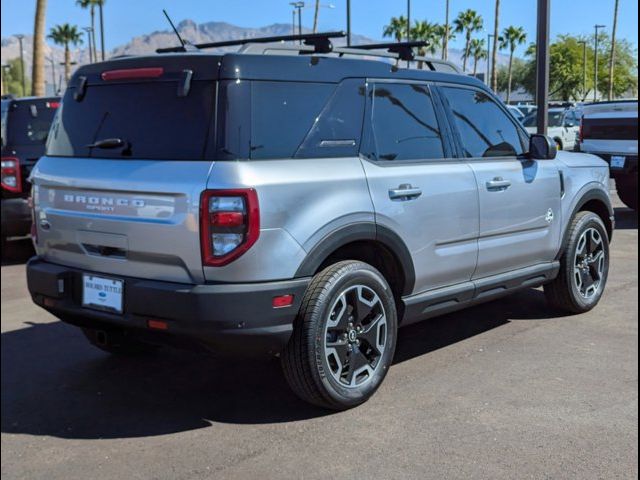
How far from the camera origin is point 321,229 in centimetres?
372

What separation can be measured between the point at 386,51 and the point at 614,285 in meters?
3.43

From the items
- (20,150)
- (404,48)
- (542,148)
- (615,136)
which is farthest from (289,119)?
(615,136)

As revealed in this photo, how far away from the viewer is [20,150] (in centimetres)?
A: 845

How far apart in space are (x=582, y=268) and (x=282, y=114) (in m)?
3.16

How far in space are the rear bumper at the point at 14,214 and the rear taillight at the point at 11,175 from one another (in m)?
0.13

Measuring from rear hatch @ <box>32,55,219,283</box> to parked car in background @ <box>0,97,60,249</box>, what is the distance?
4.32 metres

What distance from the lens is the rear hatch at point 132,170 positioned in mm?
3531

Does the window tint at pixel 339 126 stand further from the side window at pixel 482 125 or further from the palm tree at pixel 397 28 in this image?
the palm tree at pixel 397 28

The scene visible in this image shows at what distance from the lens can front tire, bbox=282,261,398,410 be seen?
3.70 m

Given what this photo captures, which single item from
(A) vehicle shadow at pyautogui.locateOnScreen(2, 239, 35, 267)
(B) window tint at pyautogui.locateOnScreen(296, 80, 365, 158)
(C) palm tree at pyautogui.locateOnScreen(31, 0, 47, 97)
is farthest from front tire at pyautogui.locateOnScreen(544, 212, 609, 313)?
(C) palm tree at pyautogui.locateOnScreen(31, 0, 47, 97)

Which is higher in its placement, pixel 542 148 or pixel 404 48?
pixel 404 48

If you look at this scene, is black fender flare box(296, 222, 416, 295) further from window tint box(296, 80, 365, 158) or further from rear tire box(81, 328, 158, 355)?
rear tire box(81, 328, 158, 355)

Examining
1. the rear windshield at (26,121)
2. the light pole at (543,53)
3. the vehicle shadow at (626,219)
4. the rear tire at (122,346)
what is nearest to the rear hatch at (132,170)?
the rear tire at (122,346)

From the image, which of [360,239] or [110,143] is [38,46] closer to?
[110,143]
